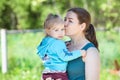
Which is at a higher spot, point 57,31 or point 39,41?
point 57,31

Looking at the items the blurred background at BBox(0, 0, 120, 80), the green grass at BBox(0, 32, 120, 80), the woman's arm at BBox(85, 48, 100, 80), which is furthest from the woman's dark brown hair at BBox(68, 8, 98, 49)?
the green grass at BBox(0, 32, 120, 80)

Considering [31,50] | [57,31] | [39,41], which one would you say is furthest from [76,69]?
[39,41]

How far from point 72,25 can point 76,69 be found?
1.10ft

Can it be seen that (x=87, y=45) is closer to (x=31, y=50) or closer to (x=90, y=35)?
(x=90, y=35)

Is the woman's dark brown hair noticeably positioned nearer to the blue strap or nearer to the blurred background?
the blue strap

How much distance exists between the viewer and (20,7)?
16703mm

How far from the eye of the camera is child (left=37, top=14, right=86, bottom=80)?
3.70 m

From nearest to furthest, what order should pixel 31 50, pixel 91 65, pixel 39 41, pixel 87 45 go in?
1. pixel 91 65
2. pixel 87 45
3. pixel 31 50
4. pixel 39 41

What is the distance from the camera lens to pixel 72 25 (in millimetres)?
3783

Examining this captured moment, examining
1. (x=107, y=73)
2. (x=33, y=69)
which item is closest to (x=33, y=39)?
(x=33, y=69)

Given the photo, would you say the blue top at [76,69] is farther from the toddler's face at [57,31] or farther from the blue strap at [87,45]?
the toddler's face at [57,31]

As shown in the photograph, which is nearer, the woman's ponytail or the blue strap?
the blue strap

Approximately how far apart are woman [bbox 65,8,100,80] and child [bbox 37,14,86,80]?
58mm

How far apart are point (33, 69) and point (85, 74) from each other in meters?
5.81
